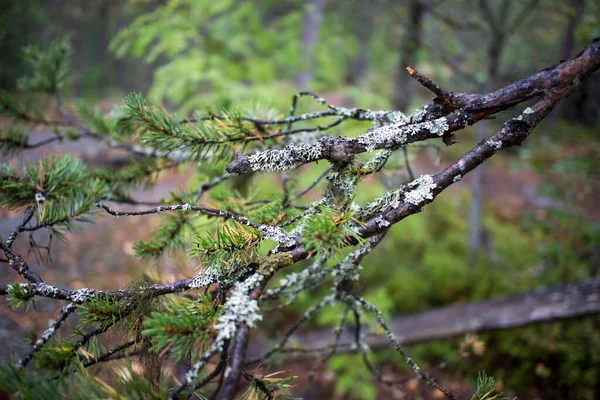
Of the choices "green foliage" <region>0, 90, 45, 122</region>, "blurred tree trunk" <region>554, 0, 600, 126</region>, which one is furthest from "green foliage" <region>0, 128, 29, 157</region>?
"blurred tree trunk" <region>554, 0, 600, 126</region>

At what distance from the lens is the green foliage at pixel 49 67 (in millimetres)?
2107

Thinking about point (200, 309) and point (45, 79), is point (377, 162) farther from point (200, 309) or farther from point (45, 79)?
point (45, 79)

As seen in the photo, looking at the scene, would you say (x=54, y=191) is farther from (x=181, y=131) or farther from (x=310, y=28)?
(x=310, y=28)

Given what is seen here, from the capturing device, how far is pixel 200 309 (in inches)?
38.0

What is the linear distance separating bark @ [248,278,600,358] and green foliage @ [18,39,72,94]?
7.97 feet

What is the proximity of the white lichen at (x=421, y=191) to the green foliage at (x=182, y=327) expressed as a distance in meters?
0.66

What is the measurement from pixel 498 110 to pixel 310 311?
119 cm

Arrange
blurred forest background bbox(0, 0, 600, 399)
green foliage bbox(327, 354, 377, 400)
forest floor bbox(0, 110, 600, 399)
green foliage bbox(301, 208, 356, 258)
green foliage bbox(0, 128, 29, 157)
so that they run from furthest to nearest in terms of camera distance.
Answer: green foliage bbox(327, 354, 377, 400) → blurred forest background bbox(0, 0, 600, 399) → forest floor bbox(0, 110, 600, 399) → green foliage bbox(0, 128, 29, 157) → green foliage bbox(301, 208, 356, 258)

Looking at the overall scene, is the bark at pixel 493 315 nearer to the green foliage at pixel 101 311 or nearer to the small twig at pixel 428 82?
the green foliage at pixel 101 311

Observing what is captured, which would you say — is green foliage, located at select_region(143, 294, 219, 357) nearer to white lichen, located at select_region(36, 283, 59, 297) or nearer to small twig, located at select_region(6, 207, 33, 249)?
white lichen, located at select_region(36, 283, 59, 297)

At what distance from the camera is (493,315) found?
363cm

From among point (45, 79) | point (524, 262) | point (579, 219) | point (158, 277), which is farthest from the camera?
point (524, 262)

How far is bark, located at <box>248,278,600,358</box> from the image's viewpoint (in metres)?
3.24

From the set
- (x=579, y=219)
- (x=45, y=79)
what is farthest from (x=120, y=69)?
(x=579, y=219)
